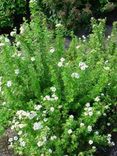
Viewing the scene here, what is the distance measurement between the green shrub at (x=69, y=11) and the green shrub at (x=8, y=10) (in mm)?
581

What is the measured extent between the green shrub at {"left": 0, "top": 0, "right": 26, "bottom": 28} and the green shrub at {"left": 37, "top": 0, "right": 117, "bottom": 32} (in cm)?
58

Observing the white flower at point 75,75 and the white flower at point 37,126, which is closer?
the white flower at point 37,126

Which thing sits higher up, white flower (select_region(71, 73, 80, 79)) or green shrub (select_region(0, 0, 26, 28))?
green shrub (select_region(0, 0, 26, 28))

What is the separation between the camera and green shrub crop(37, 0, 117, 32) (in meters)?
8.29

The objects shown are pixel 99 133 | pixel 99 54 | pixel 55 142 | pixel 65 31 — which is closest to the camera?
pixel 55 142

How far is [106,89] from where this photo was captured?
230 inches

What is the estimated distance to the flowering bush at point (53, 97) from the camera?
5.32m

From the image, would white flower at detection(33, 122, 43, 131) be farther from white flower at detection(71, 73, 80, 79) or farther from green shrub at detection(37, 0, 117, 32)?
green shrub at detection(37, 0, 117, 32)

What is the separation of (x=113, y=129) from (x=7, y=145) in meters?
1.35

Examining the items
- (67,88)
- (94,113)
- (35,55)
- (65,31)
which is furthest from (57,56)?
(65,31)

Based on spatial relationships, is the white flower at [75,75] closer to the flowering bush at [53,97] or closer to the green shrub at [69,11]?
the flowering bush at [53,97]

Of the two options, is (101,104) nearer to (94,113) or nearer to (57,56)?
(94,113)

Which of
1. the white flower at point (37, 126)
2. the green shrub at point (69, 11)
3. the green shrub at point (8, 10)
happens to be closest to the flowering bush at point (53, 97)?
the white flower at point (37, 126)

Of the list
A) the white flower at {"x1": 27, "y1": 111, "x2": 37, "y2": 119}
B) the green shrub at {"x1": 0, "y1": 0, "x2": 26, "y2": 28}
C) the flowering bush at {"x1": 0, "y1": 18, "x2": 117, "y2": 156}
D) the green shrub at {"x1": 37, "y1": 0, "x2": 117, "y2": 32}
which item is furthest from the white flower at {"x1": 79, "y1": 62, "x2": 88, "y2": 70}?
the green shrub at {"x1": 0, "y1": 0, "x2": 26, "y2": 28}
